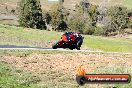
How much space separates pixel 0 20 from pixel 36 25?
23310 millimetres

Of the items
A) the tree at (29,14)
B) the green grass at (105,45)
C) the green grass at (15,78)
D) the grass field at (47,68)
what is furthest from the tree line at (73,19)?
the green grass at (15,78)

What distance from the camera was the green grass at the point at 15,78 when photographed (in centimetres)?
1597

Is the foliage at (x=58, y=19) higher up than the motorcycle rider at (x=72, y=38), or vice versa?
the motorcycle rider at (x=72, y=38)

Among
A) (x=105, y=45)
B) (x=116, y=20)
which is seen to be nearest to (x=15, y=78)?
(x=105, y=45)

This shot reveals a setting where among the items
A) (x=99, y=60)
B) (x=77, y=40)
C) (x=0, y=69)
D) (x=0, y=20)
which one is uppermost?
(x=0, y=69)

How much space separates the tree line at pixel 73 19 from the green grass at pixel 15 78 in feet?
255

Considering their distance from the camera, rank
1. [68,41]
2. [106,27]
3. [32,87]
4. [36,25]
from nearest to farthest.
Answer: [32,87], [68,41], [36,25], [106,27]

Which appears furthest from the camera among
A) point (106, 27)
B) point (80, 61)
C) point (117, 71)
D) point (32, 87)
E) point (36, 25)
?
point (106, 27)

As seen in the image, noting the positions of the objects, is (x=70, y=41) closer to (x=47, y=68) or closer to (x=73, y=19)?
(x=47, y=68)

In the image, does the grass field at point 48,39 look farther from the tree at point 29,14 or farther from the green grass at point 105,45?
the tree at point 29,14

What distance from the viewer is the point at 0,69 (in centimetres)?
1880

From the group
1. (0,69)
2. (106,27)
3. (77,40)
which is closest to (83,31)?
(106,27)

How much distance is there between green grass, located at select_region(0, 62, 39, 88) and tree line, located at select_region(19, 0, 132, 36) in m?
77.7

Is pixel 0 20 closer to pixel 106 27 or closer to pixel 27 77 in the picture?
pixel 106 27
